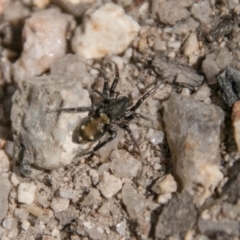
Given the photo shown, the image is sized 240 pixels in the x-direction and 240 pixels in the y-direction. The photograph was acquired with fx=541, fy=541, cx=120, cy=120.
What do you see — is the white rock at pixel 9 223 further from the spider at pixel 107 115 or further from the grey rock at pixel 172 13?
the grey rock at pixel 172 13

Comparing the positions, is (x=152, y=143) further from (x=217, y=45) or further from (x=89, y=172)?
(x=217, y=45)

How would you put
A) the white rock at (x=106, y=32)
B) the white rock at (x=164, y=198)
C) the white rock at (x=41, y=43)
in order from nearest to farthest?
the white rock at (x=164, y=198), the white rock at (x=106, y=32), the white rock at (x=41, y=43)

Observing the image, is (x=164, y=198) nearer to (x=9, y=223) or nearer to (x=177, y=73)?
(x=177, y=73)

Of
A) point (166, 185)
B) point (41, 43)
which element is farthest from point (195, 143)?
point (41, 43)

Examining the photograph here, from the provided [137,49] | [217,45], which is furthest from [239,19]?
[137,49]

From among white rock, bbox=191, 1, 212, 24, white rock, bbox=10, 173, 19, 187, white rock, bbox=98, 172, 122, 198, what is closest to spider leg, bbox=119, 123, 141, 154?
white rock, bbox=98, 172, 122, 198

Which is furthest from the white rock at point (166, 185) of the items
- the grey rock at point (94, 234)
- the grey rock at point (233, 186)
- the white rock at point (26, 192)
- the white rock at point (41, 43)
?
the white rock at point (41, 43)

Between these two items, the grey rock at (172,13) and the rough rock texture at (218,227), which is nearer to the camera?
the rough rock texture at (218,227)
